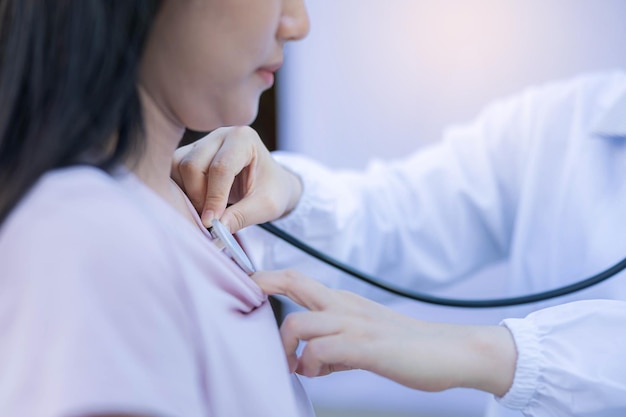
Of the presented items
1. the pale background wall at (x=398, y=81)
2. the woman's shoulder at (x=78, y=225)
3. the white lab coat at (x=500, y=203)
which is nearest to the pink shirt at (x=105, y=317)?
the woman's shoulder at (x=78, y=225)

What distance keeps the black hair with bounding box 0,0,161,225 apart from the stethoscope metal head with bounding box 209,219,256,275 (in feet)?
0.41

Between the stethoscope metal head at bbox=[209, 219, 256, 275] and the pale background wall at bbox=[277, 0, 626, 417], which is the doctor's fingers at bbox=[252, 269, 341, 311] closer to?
the stethoscope metal head at bbox=[209, 219, 256, 275]

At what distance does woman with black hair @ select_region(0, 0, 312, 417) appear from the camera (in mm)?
402

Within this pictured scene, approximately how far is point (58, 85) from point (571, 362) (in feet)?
1.74

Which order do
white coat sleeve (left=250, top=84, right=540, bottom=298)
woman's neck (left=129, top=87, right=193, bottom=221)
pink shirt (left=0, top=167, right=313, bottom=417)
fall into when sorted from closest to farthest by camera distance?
pink shirt (left=0, top=167, right=313, bottom=417) < woman's neck (left=129, top=87, right=193, bottom=221) < white coat sleeve (left=250, top=84, right=540, bottom=298)

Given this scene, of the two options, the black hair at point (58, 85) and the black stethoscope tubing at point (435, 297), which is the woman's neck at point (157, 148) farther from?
the black stethoscope tubing at point (435, 297)

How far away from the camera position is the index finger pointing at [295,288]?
1.90 feet

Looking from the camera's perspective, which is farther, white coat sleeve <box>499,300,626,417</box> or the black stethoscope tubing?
the black stethoscope tubing

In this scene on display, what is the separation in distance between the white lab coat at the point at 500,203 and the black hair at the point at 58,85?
1.67 ft

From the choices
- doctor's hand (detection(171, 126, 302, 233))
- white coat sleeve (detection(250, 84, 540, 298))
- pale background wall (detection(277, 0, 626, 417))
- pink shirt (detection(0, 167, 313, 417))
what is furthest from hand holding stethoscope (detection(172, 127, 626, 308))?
pale background wall (detection(277, 0, 626, 417))

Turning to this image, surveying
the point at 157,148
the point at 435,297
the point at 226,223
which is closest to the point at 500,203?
the point at 435,297

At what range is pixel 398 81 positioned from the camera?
1727 millimetres

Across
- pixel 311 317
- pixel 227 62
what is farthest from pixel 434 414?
pixel 227 62

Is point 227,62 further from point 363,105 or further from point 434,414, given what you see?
point 434,414
